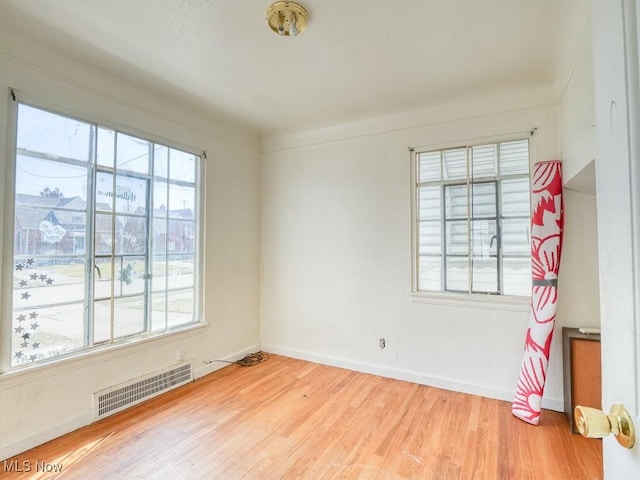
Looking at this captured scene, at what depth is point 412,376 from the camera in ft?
10.5

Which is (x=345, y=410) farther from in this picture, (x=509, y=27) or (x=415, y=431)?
(x=509, y=27)

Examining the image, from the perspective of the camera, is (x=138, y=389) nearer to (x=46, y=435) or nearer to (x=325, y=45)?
(x=46, y=435)

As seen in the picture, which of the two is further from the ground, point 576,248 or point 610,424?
point 576,248

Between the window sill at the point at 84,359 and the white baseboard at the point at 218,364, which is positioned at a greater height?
the window sill at the point at 84,359

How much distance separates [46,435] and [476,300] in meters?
3.47

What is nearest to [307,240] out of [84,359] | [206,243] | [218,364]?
[206,243]

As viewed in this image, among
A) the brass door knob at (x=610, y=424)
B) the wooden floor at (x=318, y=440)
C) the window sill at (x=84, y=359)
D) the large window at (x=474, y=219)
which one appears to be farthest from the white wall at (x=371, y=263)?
the brass door knob at (x=610, y=424)

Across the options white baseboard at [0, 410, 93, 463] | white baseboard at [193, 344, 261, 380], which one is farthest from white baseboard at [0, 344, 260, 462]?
white baseboard at [193, 344, 261, 380]

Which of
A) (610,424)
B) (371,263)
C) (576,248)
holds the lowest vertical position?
(610,424)

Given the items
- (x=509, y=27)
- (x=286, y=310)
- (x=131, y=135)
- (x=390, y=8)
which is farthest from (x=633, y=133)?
(x=286, y=310)

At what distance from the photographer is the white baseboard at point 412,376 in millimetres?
2777

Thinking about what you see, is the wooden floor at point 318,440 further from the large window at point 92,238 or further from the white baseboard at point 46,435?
the large window at point 92,238

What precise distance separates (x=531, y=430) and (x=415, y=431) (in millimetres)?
848

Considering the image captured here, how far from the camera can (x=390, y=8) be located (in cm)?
187
